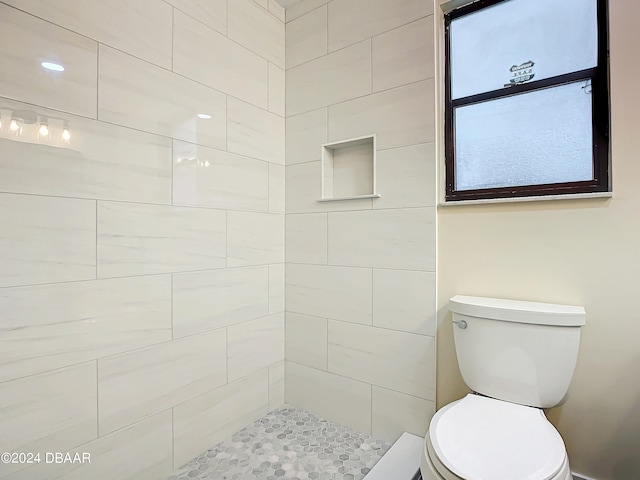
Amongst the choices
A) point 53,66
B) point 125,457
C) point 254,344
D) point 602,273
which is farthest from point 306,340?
point 53,66

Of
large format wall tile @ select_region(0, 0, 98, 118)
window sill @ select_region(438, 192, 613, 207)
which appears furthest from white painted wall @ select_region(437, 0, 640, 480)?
large format wall tile @ select_region(0, 0, 98, 118)

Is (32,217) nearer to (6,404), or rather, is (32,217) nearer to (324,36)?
(6,404)

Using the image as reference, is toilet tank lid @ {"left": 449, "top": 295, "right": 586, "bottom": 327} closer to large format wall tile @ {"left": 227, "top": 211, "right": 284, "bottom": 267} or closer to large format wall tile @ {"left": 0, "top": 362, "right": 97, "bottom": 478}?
large format wall tile @ {"left": 227, "top": 211, "right": 284, "bottom": 267}

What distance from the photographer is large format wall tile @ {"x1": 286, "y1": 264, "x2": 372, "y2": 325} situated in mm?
1854

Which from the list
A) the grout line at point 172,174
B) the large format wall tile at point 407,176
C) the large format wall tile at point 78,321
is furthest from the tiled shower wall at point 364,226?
the large format wall tile at point 78,321

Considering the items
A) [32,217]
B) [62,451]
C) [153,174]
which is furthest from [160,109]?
[62,451]

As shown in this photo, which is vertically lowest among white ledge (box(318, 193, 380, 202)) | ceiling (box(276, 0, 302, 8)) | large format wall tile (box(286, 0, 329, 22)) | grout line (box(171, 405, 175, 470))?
grout line (box(171, 405, 175, 470))

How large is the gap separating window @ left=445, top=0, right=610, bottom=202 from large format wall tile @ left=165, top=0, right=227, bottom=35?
3.77 feet

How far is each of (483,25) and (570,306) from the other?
1.34 meters

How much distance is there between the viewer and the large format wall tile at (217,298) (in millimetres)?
1585

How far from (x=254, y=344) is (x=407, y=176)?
1263 mm

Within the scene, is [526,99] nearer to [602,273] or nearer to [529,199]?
[529,199]

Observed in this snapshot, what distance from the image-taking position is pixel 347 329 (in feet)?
6.25

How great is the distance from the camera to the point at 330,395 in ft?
6.44
